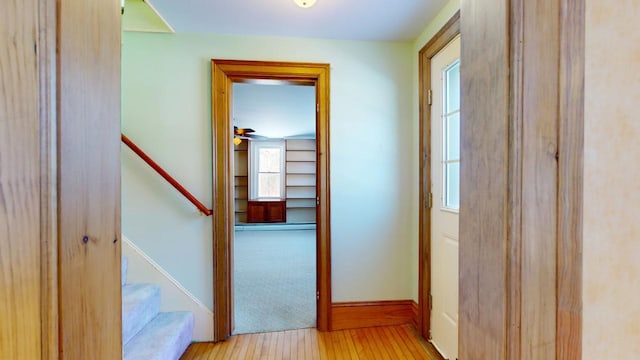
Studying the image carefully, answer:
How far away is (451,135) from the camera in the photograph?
1848 mm

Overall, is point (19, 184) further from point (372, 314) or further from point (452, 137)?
point (372, 314)

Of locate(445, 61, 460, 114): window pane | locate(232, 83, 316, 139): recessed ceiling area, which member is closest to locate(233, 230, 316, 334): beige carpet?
locate(445, 61, 460, 114): window pane

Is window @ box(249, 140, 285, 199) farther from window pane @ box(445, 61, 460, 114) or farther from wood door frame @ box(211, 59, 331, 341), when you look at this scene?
window pane @ box(445, 61, 460, 114)

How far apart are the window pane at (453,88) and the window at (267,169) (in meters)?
6.05

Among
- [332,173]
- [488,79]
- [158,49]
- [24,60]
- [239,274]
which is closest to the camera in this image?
[24,60]

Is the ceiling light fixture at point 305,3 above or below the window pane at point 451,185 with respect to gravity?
above

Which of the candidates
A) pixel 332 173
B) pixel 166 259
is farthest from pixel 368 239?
pixel 166 259

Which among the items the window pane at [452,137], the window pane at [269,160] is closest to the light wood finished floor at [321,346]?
the window pane at [452,137]

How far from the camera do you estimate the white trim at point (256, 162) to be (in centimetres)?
745

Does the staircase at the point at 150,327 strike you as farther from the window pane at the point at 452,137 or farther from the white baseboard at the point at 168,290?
the window pane at the point at 452,137

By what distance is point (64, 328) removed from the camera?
1.43 ft

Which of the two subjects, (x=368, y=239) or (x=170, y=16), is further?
(x=368, y=239)

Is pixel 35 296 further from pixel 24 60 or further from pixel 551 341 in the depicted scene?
pixel 551 341

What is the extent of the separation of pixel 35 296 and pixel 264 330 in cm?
207
